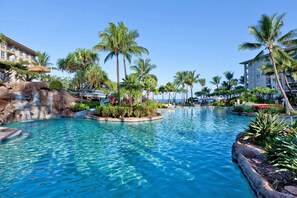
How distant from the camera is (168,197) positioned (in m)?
5.34

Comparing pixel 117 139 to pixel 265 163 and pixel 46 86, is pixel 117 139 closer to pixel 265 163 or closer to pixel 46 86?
pixel 265 163

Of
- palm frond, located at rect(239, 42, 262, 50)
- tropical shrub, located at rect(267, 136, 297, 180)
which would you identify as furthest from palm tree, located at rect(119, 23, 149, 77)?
tropical shrub, located at rect(267, 136, 297, 180)

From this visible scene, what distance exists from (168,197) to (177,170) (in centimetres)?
210

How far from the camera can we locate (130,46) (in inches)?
1196

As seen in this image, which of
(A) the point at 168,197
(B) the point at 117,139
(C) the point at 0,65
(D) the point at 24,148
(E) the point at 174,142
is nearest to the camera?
(A) the point at 168,197

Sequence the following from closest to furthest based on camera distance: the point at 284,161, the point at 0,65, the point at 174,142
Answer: the point at 284,161 → the point at 174,142 → the point at 0,65

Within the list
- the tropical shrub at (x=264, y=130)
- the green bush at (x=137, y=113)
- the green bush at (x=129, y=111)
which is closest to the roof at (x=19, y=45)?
the green bush at (x=129, y=111)

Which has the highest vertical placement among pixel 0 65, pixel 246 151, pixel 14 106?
pixel 0 65

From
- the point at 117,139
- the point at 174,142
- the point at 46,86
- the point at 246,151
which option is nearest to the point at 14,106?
the point at 46,86

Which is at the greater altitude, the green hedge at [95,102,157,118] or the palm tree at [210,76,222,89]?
the palm tree at [210,76,222,89]

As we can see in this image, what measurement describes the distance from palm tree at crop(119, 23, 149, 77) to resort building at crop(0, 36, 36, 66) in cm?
2743

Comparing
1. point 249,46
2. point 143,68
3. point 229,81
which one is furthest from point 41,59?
point 229,81

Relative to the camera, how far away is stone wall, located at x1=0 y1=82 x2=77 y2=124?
2464 cm

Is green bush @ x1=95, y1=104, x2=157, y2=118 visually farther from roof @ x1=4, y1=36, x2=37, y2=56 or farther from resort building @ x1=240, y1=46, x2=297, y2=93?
resort building @ x1=240, y1=46, x2=297, y2=93
